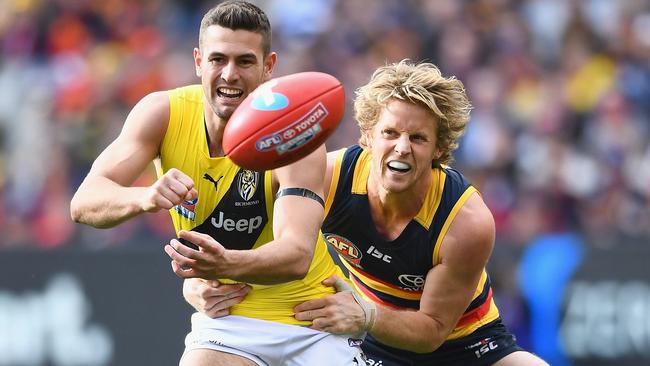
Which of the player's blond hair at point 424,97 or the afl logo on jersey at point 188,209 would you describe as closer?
the afl logo on jersey at point 188,209

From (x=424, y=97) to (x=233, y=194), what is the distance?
3.92 ft

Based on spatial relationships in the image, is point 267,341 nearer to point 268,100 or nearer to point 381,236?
point 381,236

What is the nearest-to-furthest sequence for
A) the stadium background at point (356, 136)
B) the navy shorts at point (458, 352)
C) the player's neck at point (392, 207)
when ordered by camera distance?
the player's neck at point (392, 207) → the navy shorts at point (458, 352) → the stadium background at point (356, 136)

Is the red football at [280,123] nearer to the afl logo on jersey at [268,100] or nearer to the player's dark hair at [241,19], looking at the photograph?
the afl logo on jersey at [268,100]

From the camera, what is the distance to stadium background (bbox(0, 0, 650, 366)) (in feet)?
34.2

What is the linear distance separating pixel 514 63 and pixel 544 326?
141 inches

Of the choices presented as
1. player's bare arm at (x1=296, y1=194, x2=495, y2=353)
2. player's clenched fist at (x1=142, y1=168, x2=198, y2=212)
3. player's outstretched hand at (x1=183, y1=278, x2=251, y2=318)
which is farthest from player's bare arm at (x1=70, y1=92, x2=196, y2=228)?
player's bare arm at (x1=296, y1=194, x2=495, y2=353)

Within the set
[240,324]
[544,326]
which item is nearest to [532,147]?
[544,326]

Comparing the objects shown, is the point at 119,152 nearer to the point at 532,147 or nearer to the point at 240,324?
the point at 240,324

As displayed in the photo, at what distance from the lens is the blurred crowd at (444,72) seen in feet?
38.6

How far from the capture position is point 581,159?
1201 centimetres

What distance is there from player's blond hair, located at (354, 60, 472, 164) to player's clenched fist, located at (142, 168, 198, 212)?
1.70 m

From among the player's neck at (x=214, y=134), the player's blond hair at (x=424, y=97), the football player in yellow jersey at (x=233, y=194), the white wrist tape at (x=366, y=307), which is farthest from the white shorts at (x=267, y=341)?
the player's blond hair at (x=424, y=97)

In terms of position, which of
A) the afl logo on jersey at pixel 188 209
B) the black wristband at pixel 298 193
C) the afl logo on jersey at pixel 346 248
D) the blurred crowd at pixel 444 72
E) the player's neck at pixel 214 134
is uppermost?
the blurred crowd at pixel 444 72
